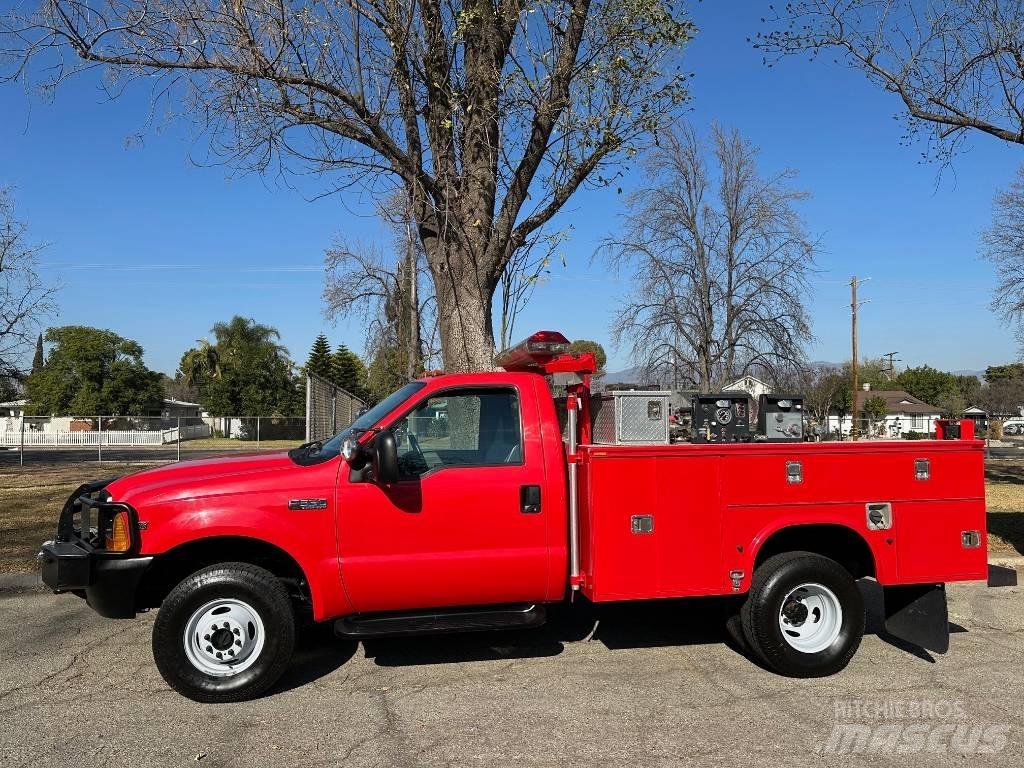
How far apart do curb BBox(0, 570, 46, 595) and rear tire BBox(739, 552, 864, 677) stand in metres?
6.39

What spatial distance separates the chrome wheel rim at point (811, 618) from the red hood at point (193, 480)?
335cm

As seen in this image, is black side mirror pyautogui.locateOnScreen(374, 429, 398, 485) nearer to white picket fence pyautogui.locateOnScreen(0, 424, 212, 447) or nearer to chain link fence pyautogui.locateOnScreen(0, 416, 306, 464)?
chain link fence pyautogui.locateOnScreen(0, 416, 306, 464)

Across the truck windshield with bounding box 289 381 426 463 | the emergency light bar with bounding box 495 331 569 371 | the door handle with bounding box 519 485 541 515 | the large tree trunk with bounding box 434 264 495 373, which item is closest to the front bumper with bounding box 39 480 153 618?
the truck windshield with bounding box 289 381 426 463

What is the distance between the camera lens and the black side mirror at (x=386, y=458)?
4352 mm

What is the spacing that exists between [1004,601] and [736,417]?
3887 mm

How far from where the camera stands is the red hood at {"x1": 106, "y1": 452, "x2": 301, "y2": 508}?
452 centimetres

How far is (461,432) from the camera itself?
509 centimetres

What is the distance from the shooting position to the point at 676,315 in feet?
87.0

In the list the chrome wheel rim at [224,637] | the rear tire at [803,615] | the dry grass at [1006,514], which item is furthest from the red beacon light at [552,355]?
the dry grass at [1006,514]

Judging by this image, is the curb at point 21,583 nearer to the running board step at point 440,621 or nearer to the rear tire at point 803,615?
the running board step at point 440,621

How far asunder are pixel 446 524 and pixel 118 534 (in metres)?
1.92

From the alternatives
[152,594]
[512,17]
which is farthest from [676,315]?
[152,594]

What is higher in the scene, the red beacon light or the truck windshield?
the red beacon light

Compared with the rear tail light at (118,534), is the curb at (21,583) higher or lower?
lower
